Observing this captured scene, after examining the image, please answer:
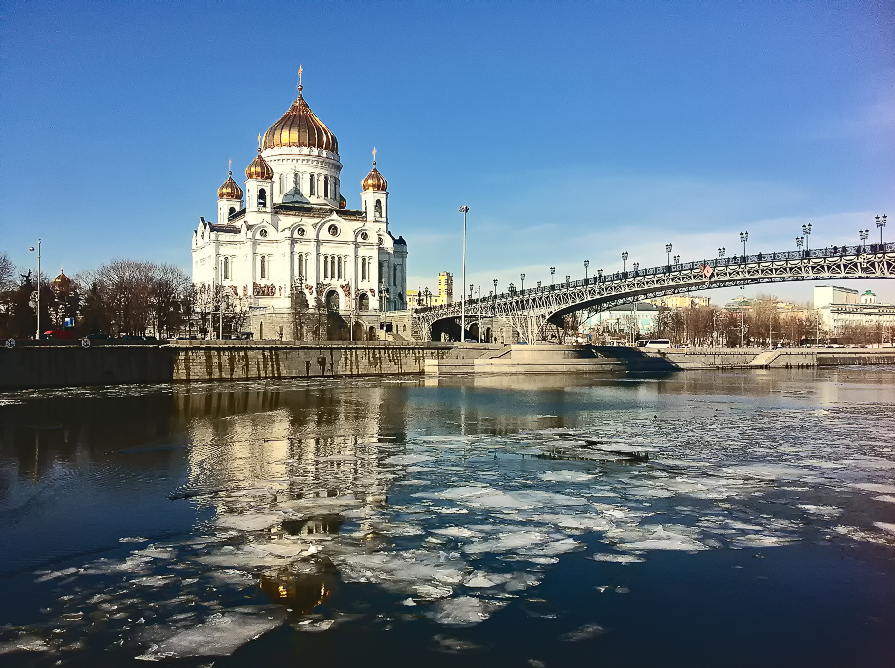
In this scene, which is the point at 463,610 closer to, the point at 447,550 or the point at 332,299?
the point at 447,550

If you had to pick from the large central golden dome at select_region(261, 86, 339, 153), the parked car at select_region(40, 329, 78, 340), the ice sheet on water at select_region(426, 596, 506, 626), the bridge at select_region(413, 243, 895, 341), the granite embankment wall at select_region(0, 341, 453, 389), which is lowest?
the ice sheet on water at select_region(426, 596, 506, 626)

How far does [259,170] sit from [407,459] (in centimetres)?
6468

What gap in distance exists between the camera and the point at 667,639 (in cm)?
593

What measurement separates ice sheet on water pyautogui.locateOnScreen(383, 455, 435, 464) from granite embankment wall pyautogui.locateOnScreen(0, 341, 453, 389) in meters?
25.7

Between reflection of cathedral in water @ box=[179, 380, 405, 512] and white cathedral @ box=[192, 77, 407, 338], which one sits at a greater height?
white cathedral @ box=[192, 77, 407, 338]

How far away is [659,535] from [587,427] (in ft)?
34.7

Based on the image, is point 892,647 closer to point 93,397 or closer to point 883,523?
point 883,523

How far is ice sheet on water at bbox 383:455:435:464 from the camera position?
13.5m

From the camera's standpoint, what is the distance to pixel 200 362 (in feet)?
133

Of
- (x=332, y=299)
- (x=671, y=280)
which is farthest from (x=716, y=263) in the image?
(x=332, y=299)

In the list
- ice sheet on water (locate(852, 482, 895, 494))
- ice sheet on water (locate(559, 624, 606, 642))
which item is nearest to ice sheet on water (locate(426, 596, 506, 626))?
ice sheet on water (locate(559, 624, 606, 642))

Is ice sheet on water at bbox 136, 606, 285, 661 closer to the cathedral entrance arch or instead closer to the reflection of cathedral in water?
the reflection of cathedral in water

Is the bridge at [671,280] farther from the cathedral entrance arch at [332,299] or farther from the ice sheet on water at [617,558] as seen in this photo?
the ice sheet on water at [617,558]

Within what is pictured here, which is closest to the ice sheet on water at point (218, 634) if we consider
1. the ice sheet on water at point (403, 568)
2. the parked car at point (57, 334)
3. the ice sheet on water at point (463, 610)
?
the ice sheet on water at point (403, 568)
